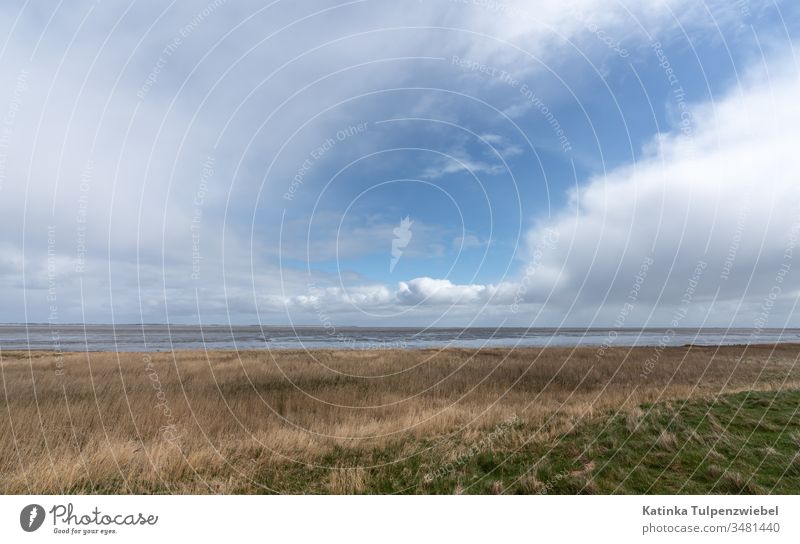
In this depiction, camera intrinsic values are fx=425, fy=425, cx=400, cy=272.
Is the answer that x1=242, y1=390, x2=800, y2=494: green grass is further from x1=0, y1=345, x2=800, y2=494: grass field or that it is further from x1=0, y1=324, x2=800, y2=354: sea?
x1=0, y1=324, x2=800, y2=354: sea

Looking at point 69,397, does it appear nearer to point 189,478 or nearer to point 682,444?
point 189,478

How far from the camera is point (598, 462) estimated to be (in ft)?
29.4

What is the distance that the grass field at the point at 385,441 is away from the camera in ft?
26.9

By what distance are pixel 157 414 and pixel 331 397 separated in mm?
7071

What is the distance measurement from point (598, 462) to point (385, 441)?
5083 mm

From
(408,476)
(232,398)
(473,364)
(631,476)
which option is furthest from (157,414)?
(473,364)
